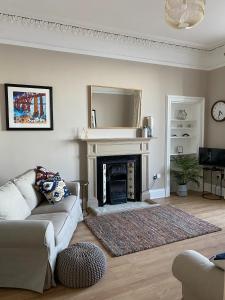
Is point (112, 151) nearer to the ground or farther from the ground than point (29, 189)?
farther from the ground

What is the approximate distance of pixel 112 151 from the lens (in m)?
4.49

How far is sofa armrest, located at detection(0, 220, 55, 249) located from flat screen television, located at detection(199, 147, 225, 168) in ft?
13.0

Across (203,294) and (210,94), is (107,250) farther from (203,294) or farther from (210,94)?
(210,94)

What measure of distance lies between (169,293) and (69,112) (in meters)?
3.09

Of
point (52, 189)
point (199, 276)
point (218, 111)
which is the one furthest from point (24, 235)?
point (218, 111)

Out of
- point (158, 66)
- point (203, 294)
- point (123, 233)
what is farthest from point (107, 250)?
point (158, 66)

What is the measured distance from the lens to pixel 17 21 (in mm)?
3658

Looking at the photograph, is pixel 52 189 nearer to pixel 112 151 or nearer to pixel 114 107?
pixel 112 151

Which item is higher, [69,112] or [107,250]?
[69,112]

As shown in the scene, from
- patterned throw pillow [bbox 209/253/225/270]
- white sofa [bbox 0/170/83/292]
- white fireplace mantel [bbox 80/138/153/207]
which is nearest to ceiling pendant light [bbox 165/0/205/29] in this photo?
patterned throw pillow [bbox 209/253/225/270]

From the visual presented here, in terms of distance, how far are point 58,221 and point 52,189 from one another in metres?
0.70

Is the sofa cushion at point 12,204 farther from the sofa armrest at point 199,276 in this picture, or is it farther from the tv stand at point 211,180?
the tv stand at point 211,180

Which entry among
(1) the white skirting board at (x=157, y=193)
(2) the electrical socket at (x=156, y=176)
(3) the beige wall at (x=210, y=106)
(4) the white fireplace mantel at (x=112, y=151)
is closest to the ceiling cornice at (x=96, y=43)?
(3) the beige wall at (x=210, y=106)

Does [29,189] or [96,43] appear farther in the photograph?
[96,43]
